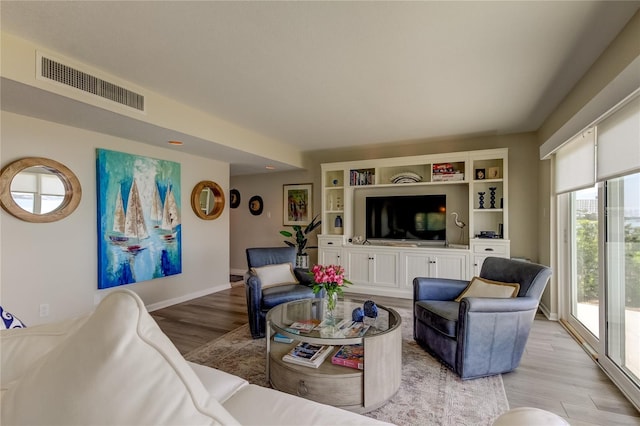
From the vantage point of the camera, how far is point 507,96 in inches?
121

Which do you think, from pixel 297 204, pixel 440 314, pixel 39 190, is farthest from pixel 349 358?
pixel 297 204

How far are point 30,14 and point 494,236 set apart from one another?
16.8ft

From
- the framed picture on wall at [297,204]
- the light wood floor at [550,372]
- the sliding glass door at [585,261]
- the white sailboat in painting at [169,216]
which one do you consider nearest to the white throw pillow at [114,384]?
the light wood floor at [550,372]

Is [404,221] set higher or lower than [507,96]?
lower

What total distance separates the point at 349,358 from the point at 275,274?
1692 mm

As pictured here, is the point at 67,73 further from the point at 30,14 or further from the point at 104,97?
the point at 30,14

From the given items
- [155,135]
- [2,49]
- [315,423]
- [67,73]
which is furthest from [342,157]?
[315,423]

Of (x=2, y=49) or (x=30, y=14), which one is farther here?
(x=2, y=49)

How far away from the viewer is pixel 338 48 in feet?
7.18

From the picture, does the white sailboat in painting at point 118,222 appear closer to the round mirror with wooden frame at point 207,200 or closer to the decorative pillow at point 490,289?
the round mirror with wooden frame at point 207,200

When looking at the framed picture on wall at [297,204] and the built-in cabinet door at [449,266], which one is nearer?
the built-in cabinet door at [449,266]

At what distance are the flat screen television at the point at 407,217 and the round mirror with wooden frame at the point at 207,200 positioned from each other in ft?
8.20

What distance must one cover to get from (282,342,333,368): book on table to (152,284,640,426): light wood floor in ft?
4.02

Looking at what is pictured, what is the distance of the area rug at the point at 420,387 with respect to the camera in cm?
191
